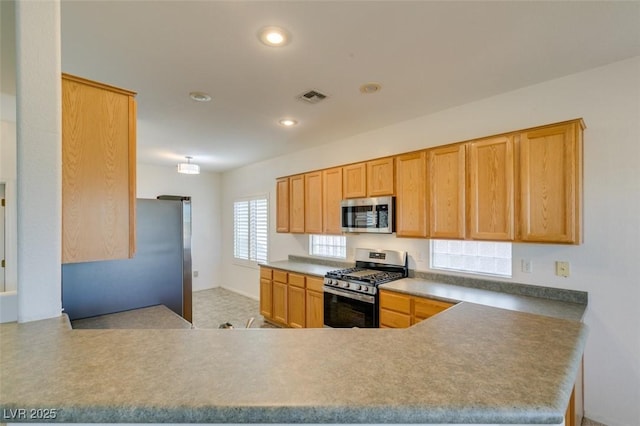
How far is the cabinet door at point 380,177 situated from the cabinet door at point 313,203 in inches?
33.3

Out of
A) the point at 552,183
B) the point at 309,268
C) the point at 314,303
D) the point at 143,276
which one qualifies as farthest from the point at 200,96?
the point at 552,183

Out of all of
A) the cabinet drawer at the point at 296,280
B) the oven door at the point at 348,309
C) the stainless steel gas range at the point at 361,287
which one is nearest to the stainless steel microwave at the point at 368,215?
the stainless steel gas range at the point at 361,287

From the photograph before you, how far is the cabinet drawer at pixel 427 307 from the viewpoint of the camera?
2582 millimetres

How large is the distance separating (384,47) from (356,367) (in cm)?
196

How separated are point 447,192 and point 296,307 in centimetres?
250

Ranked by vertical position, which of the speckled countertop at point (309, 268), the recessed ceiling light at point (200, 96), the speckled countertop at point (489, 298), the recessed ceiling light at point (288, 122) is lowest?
the speckled countertop at point (309, 268)

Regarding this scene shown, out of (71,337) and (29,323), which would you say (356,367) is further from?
(29,323)

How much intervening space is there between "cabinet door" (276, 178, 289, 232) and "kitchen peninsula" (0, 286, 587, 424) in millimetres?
3542

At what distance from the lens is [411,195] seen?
3.15 m

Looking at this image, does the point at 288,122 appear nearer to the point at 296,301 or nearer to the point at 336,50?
the point at 336,50

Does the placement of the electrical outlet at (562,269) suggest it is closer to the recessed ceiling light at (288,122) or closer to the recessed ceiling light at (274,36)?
the recessed ceiling light at (274,36)

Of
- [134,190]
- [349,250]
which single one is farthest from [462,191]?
[134,190]

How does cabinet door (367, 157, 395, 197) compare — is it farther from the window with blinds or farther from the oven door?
the window with blinds

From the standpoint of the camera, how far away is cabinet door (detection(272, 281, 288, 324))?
4293 mm
